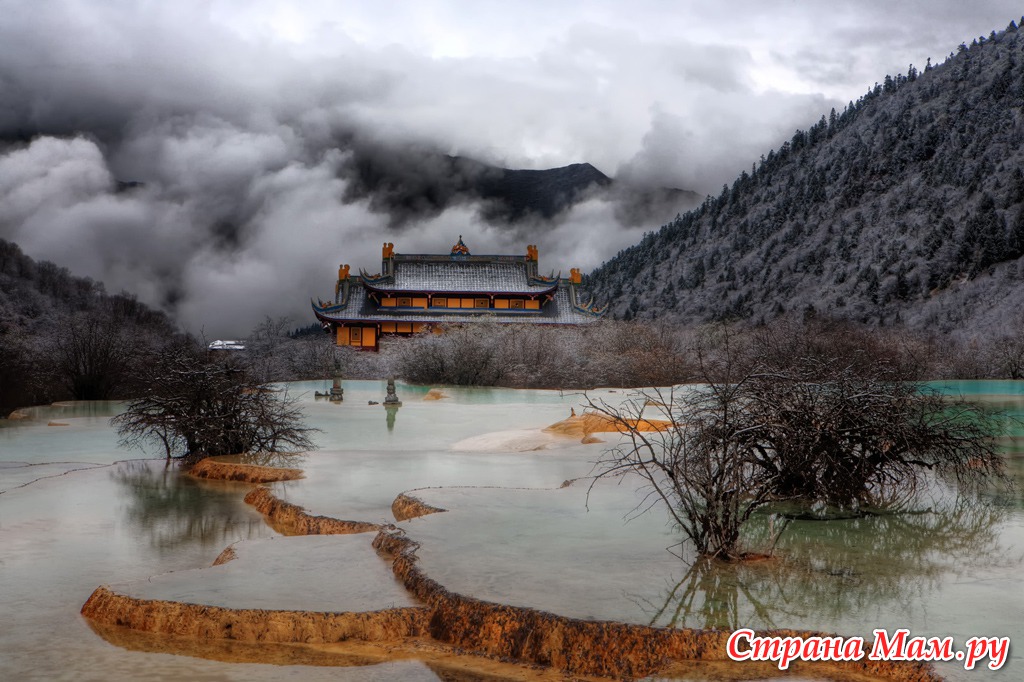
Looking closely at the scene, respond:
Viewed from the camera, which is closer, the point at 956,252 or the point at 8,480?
the point at 8,480

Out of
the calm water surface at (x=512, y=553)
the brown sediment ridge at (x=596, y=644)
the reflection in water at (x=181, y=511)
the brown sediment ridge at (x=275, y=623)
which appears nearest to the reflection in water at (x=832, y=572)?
the calm water surface at (x=512, y=553)

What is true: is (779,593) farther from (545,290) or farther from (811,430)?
(545,290)

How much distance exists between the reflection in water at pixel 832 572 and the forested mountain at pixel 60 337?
16.7 m

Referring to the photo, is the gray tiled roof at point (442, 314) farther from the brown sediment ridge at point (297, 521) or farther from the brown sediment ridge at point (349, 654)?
the brown sediment ridge at point (349, 654)

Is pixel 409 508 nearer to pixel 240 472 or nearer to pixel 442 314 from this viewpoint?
pixel 240 472

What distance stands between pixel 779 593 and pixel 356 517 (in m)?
4.34

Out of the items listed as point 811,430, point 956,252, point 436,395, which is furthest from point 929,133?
point 811,430

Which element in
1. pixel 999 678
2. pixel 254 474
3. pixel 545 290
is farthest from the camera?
pixel 545 290

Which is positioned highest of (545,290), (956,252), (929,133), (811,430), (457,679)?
(929,133)

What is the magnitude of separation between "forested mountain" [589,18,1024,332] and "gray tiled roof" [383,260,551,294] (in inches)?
804

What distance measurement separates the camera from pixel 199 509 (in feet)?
34.2

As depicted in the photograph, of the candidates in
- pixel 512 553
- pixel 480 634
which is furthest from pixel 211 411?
pixel 480 634

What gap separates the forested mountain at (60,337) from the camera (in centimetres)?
2850

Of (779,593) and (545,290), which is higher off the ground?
(545,290)
